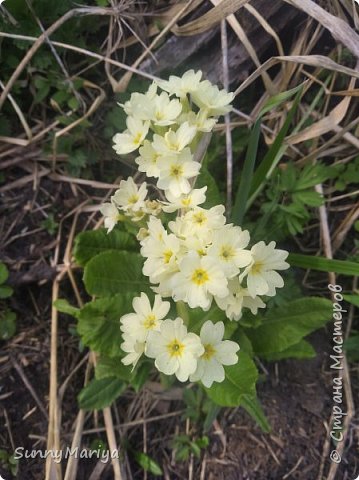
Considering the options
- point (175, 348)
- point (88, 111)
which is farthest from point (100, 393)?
point (88, 111)

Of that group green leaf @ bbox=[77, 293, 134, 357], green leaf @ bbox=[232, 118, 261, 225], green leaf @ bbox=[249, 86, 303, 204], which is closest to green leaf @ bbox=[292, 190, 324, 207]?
green leaf @ bbox=[249, 86, 303, 204]

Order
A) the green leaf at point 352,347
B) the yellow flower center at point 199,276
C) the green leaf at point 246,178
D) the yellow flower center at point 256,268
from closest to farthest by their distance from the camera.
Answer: the yellow flower center at point 199,276 → the yellow flower center at point 256,268 → the green leaf at point 246,178 → the green leaf at point 352,347

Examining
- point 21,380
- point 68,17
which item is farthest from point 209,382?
point 68,17

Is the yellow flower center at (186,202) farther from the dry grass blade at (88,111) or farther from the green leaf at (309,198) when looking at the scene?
the dry grass blade at (88,111)

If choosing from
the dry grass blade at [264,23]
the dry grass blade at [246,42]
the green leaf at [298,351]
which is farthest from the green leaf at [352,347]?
the dry grass blade at [264,23]

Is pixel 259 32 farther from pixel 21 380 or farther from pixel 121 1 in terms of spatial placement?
pixel 21 380

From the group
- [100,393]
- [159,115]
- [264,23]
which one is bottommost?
[100,393]

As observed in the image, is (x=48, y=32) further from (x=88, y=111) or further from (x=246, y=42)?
(x=246, y=42)
